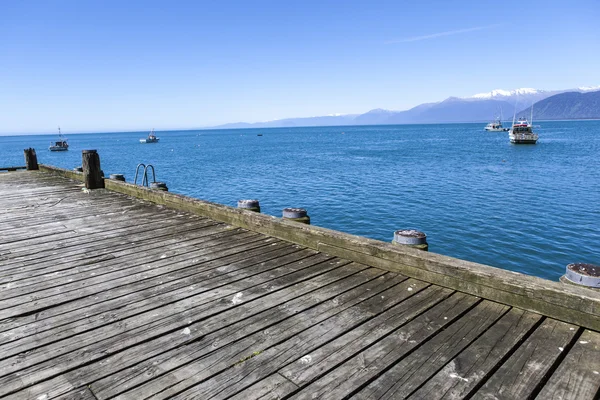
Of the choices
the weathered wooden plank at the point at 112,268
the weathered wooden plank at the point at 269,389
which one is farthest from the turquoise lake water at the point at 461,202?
the weathered wooden plank at the point at 269,389

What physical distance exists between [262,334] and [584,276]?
303cm

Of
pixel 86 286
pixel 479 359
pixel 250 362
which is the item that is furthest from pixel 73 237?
pixel 479 359

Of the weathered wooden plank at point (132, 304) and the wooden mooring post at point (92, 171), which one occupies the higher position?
the wooden mooring post at point (92, 171)

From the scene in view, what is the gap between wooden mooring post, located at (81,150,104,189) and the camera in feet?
34.8

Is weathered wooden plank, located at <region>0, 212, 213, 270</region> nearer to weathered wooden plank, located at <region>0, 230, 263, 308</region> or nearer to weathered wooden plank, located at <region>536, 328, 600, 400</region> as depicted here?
weathered wooden plank, located at <region>0, 230, 263, 308</region>

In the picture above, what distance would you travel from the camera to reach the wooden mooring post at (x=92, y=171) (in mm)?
10602

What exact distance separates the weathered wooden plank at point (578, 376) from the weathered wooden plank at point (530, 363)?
6 centimetres

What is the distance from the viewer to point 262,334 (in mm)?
3221

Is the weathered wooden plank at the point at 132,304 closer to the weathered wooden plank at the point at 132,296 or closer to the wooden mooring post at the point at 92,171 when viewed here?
the weathered wooden plank at the point at 132,296

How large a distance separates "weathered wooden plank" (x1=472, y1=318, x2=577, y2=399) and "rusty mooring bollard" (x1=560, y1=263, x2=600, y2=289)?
0.51 m

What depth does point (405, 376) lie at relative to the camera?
2.63m

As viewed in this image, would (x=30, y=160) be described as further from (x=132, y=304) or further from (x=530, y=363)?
(x=530, y=363)

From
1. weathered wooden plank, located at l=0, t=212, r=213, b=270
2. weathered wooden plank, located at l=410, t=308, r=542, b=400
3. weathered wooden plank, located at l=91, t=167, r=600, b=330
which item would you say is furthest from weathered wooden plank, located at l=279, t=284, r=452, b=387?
weathered wooden plank, located at l=0, t=212, r=213, b=270

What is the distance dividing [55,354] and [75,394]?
0.65m
